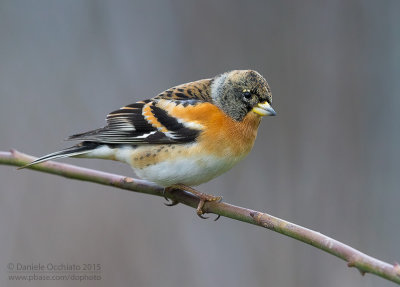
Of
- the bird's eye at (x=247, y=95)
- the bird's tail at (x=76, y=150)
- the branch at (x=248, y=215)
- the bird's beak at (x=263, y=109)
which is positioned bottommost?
the branch at (x=248, y=215)

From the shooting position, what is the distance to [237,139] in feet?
9.61

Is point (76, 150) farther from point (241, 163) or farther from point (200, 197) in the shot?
point (241, 163)

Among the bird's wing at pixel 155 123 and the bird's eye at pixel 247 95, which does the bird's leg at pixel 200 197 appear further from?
the bird's eye at pixel 247 95

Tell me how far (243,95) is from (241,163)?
1.68m

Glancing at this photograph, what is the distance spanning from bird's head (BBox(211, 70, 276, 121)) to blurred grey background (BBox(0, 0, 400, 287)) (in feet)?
5.31

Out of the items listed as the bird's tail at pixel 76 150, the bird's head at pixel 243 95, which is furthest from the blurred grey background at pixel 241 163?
the bird's head at pixel 243 95

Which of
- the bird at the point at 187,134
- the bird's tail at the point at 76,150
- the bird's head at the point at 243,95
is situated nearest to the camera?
the bird's tail at the point at 76,150

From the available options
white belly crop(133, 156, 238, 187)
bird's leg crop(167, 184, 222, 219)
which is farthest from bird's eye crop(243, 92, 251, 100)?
bird's leg crop(167, 184, 222, 219)

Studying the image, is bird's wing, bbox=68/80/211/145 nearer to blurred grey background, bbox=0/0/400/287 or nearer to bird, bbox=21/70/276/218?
bird, bbox=21/70/276/218

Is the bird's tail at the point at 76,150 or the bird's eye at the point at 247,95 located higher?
the bird's eye at the point at 247,95

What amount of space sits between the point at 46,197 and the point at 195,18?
220cm

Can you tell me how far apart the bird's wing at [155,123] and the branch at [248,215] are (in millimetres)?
282

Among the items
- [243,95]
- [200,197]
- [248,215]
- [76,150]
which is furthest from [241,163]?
[248,215]

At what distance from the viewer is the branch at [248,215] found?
1.68 m
